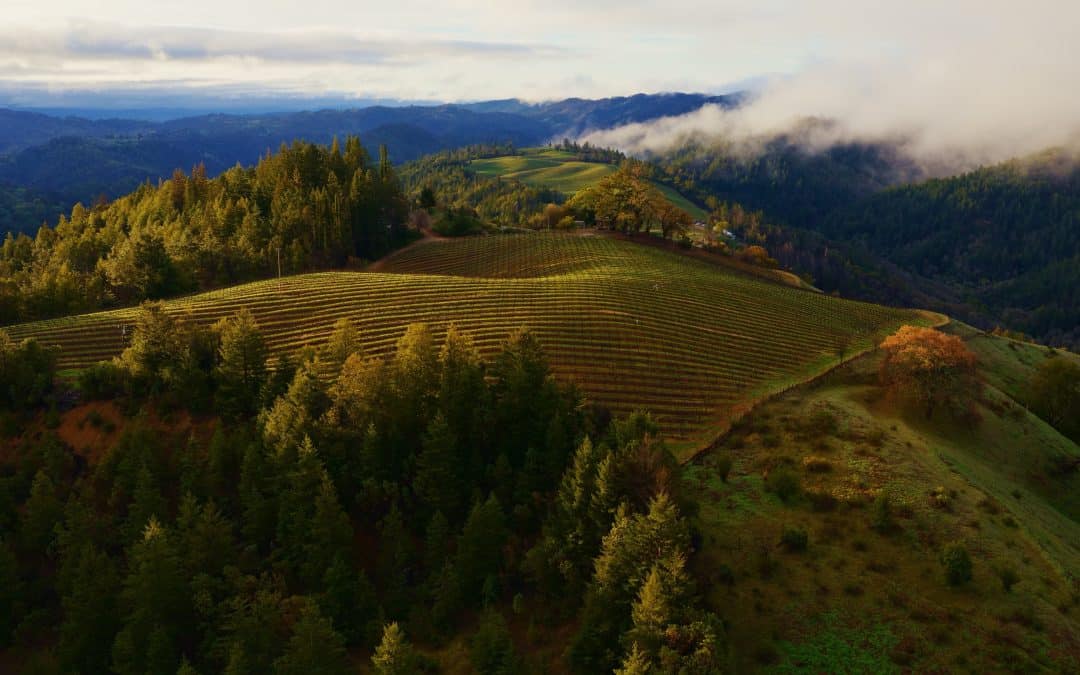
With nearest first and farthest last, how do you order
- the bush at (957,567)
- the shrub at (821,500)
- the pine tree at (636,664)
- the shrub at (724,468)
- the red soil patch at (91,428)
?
the pine tree at (636,664) < the bush at (957,567) < the shrub at (821,500) < the shrub at (724,468) < the red soil patch at (91,428)

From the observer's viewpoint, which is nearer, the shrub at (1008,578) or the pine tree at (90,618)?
the shrub at (1008,578)

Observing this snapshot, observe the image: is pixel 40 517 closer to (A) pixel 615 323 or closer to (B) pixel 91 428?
(B) pixel 91 428

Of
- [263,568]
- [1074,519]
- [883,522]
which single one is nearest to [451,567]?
[263,568]

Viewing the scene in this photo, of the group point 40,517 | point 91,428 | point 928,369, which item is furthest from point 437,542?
point 928,369

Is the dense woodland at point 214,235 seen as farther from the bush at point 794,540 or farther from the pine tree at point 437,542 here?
the bush at point 794,540

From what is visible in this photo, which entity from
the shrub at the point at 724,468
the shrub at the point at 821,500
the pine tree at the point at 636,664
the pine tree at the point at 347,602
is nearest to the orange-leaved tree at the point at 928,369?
the shrub at the point at 821,500

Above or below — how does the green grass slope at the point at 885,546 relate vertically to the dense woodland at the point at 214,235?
below

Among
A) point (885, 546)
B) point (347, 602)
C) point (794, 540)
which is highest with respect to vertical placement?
point (794, 540)
